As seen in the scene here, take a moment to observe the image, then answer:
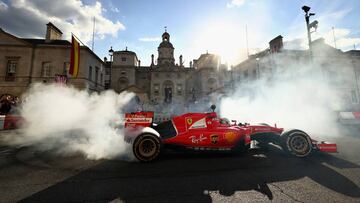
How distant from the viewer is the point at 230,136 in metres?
5.18

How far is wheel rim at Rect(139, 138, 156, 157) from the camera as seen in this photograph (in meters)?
4.88

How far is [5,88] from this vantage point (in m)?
23.1

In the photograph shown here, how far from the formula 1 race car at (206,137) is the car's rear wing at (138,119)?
0.07 metres

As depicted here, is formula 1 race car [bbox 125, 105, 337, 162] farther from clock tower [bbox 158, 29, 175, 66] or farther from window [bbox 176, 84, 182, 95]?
clock tower [bbox 158, 29, 175, 66]

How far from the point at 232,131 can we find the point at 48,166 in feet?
17.8

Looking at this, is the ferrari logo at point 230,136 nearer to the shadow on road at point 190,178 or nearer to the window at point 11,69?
the shadow on road at point 190,178

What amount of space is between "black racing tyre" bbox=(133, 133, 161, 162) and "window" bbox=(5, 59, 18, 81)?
98.4ft

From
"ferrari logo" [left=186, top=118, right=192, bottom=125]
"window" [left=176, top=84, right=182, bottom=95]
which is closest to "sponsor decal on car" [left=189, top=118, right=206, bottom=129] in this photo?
"ferrari logo" [left=186, top=118, right=192, bottom=125]

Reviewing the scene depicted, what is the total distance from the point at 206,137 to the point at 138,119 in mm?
2412

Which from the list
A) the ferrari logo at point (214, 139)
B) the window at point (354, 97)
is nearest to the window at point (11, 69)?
the ferrari logo at point (214, 139)

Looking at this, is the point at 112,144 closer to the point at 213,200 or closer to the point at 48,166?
the point at 48,166

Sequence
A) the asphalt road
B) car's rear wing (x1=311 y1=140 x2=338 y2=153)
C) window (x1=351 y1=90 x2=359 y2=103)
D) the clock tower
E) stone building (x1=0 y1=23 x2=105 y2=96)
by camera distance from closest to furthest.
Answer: the asphalt road → car's rear wing (x1=311 y1=140 x2=338 y2=153) → stone building (x1=0 y1=23 x2=105 y2=96) → window (x1=351 y1=90 x2=359 y2=103) → the clock tower

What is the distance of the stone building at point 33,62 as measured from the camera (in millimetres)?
23281

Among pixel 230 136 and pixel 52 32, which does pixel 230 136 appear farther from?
pixel 52 32
